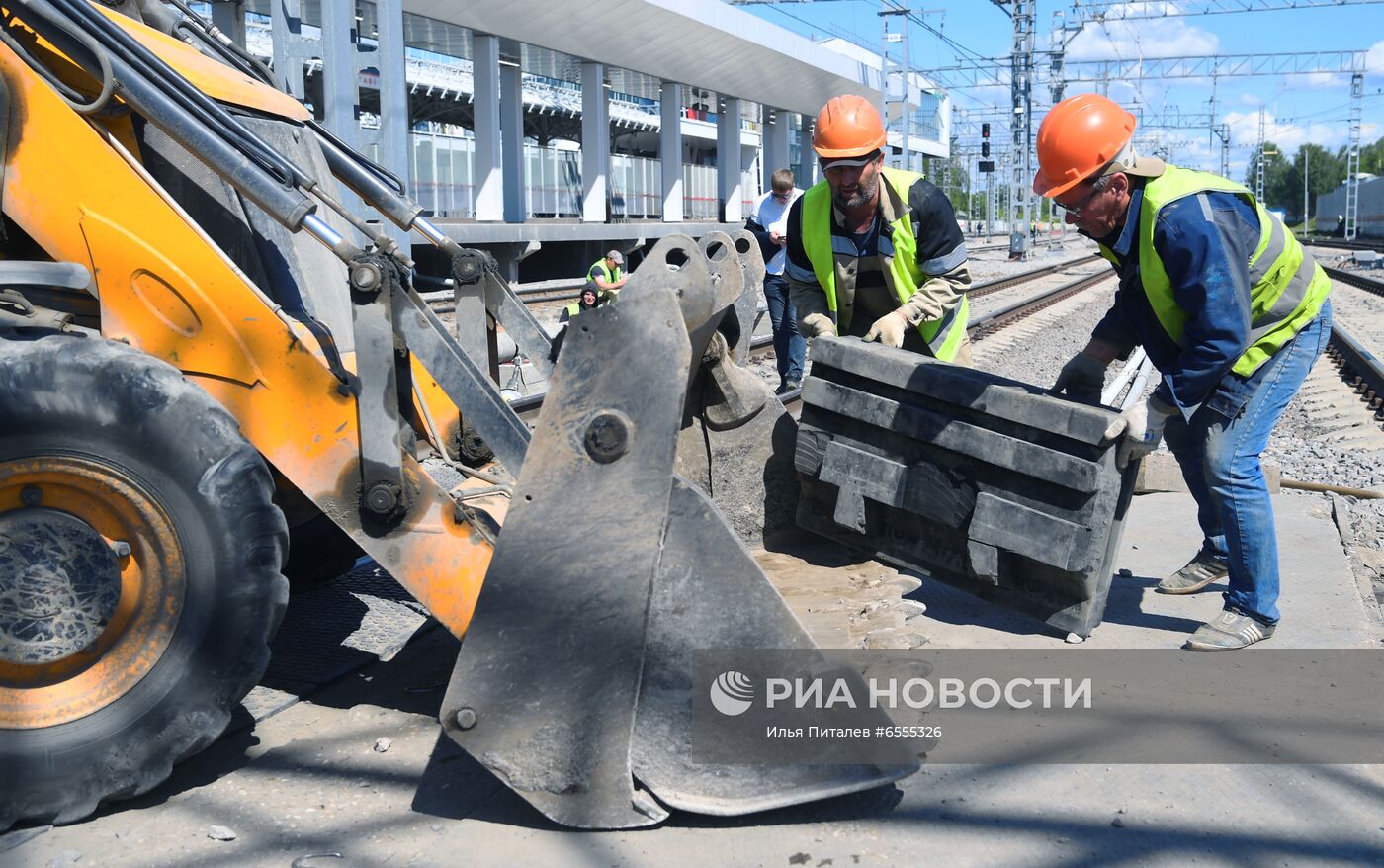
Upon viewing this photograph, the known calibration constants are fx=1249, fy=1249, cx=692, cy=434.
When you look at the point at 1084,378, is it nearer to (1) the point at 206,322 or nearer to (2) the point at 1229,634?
(2) the point at 1229,634

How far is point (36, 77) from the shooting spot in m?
3.20

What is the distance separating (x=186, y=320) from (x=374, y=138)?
24.9 ft

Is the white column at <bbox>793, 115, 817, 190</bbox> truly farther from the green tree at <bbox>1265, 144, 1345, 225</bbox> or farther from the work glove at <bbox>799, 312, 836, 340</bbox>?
the green tree at <bbox>1265, 144, 1345, 225</bbox>

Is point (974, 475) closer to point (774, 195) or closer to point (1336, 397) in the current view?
point (774, 195)

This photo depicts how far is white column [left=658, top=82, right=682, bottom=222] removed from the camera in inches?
1421

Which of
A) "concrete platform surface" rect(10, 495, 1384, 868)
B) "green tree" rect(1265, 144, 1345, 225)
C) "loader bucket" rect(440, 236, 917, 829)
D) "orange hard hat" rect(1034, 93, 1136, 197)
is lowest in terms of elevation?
"concrete platform surface" rect(10, 495, 1384, 868)

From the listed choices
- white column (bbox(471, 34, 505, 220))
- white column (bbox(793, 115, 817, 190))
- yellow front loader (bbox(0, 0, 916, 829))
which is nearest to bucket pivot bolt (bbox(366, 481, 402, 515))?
yellow front loader (bbox(0, 0, 916, 829))

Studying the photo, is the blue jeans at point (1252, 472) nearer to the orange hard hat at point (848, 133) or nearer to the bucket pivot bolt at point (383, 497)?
the orange hard hat at point (848, 133)

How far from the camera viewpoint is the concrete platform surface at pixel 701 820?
2871 mm

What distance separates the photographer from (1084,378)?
4.68 m

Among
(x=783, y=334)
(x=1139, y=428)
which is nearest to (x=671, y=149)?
(x=783, y=334)

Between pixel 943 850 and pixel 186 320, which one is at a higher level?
pixel 186 320

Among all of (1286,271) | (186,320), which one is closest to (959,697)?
(1286,271)

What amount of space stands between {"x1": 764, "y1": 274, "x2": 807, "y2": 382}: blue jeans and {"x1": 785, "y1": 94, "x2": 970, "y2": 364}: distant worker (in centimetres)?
401
